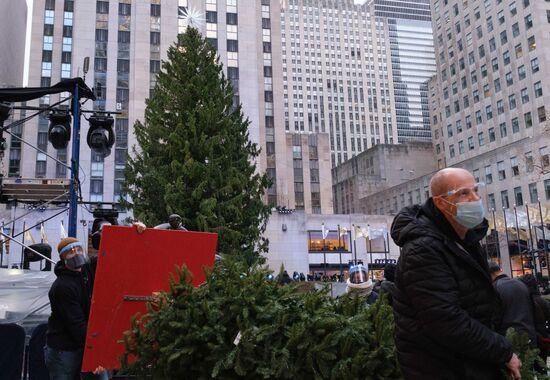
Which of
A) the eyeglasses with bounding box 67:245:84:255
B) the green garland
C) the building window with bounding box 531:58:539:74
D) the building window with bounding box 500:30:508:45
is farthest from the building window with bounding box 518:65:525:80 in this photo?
the eyeglasses with bounding box 67:245:84:255

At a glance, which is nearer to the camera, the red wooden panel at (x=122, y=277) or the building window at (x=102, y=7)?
the red wooden panel at (x=122, y=277)

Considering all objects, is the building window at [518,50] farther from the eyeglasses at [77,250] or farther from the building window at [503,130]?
the eyeglasses at [77,250]

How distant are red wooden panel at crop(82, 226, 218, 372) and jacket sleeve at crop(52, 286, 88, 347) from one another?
0.32 meters

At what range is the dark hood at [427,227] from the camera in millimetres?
3033

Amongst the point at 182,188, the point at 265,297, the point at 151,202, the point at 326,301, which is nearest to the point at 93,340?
the point at 265,297

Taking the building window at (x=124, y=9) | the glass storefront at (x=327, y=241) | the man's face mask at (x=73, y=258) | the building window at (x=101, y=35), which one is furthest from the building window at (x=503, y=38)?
the man's face mask at (x=73, y=258)

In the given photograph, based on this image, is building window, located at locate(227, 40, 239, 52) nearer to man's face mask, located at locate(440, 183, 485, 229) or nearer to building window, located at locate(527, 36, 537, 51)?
building window, located at locate(527, 36, 537, 51)

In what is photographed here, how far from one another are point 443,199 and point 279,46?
7071 centimetres

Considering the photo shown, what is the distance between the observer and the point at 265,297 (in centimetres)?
453

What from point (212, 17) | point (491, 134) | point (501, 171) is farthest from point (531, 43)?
point (212, 17)

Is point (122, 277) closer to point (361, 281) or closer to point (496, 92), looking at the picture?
point (361, 281)

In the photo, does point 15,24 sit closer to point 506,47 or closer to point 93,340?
point 93,340

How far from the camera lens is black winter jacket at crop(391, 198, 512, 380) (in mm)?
2760

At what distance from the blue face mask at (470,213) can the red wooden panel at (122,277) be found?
2883mm
